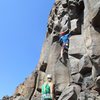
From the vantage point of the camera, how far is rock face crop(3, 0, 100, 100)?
81.1 ft

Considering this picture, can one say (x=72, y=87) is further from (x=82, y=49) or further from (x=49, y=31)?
(x=49, y=31)

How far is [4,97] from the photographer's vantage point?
57625 mm

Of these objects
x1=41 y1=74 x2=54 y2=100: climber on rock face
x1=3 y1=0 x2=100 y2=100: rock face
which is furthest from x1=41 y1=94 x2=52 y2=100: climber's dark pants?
x1=3 y1=0 x2=100 y2=100: rock face

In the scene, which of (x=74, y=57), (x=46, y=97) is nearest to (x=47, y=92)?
(x=46, y=97)

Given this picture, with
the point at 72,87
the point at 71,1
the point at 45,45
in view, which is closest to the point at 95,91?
the point at 72,87

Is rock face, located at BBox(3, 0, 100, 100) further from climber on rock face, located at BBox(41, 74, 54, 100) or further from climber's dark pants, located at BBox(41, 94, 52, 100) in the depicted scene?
climber's dark pants, located at BBox(41, 94, 52, 100)

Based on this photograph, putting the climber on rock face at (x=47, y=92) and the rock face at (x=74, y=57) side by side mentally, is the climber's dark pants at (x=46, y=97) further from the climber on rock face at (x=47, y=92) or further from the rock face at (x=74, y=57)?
the rock face at (x=74, y=57)

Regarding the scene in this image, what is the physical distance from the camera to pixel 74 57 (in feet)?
97.7

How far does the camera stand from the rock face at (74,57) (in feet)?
81.1

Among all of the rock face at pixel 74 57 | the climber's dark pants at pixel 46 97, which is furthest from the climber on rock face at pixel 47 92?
the rock face at pixel 74 57

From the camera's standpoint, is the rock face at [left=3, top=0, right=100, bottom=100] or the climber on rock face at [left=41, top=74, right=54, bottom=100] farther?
the climber on rock face at [left=41, top=74, right=54, bottom=100]

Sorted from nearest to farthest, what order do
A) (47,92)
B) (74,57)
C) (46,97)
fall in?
(46,97) < (47,92) < (74,57)

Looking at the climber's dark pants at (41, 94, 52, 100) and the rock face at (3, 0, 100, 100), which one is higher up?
the rock face at (3, 0, 100, 100)

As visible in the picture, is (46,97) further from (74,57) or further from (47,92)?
(74,57)
